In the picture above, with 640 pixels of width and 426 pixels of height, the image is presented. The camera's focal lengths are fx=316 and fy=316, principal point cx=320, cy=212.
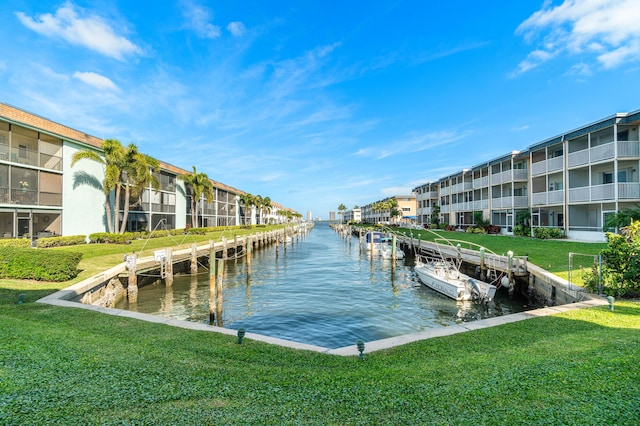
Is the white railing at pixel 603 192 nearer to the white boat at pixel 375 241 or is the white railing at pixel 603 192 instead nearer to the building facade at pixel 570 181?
the building facade at pixel 570 181

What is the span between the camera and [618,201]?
81.3 ft

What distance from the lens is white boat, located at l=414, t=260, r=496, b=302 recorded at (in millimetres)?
17875

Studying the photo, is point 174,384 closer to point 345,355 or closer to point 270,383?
point 270,383

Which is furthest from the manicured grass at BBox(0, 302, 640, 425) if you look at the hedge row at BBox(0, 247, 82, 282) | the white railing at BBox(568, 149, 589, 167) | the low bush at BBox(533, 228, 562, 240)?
the white railing at BBox(568, 149, 589, 167)

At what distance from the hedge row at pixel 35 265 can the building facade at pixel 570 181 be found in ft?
120

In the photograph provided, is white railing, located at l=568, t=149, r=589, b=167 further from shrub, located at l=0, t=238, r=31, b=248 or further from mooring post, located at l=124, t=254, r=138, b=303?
shrub, located at l=0, t=238, r=31, b=248

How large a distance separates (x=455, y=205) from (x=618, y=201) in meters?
29.3

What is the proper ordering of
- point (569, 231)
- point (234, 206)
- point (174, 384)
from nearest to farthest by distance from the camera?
point (174, 384), point (569, 231), point (234, 206)

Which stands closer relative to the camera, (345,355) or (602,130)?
(345,355)

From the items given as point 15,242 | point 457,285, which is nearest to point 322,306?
point 457,285

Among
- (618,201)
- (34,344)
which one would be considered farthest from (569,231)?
(34,344)

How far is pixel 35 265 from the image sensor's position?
14.4 m

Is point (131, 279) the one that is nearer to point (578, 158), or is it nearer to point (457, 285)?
point (457, 285)

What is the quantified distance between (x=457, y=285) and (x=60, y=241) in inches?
1135
